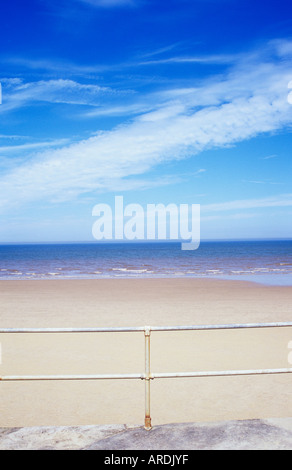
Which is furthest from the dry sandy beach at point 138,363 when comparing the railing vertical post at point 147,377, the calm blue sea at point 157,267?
the calm blue sea at point 157,267

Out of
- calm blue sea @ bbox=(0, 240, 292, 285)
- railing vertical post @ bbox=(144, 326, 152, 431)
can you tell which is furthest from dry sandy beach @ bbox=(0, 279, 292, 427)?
calm blue sea @ bbox=(0, 240, 292, 285)

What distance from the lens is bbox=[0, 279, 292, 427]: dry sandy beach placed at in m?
5.04

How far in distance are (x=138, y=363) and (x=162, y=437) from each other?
4023mm

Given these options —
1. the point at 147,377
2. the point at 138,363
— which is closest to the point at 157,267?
the point at 138,363

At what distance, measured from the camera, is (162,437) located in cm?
307

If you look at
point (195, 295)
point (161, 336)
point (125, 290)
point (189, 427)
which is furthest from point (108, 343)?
point (125, 290)

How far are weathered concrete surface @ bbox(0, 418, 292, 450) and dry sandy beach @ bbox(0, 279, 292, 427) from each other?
66.0 inches

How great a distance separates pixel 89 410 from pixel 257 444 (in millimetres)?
2766

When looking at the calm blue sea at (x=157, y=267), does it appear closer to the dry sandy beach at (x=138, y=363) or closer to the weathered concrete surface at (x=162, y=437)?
the dry sandy beach at (x=138, y=363)

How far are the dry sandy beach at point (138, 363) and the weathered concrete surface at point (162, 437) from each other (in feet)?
5.50

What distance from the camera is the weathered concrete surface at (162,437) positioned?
9.64 feet

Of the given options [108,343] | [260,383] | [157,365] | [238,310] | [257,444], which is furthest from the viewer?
[238,310]
